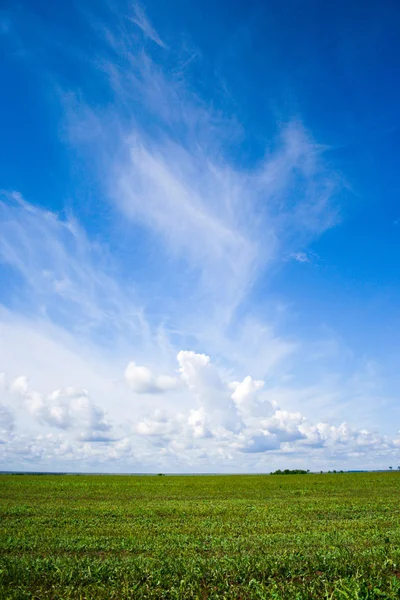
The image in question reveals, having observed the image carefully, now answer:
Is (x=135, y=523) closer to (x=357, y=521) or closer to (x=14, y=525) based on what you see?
(x=14, y=525)

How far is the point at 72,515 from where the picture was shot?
2494 cm

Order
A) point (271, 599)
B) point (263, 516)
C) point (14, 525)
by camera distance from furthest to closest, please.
Result: point (263, 516), point (14, 525), point (271, 599)

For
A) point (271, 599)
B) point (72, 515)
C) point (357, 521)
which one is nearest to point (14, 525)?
point (72, 515)

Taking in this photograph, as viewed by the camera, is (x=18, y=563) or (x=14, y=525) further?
(x=14, y=525)

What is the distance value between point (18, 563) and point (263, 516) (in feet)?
51.0

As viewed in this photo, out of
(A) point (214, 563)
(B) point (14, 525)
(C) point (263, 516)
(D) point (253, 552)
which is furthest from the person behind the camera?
(C) point (263, 516)

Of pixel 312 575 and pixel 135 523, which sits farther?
pixel 135 523

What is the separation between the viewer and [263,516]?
2378 cm

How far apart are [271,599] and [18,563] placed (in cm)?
778

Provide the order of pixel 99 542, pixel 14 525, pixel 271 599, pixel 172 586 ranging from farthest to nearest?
pixel 14 525, pixel 99 542, pixel 172 586, pixel 271 599

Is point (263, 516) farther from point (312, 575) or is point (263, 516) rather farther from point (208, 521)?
point (312, 575)

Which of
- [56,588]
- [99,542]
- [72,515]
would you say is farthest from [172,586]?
[72,515]

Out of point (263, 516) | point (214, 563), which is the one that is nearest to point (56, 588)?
point (214, 563)

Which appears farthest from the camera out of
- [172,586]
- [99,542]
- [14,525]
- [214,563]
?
[14,525]
